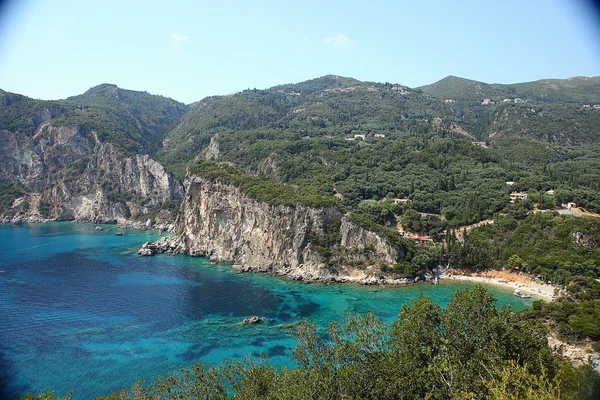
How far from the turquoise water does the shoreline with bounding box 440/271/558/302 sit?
5.86 ft

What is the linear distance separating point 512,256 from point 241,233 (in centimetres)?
3481

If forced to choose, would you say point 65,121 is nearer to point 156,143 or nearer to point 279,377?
point 156,143

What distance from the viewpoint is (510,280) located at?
42.2m

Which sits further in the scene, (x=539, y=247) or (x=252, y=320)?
(x=539, y=247)

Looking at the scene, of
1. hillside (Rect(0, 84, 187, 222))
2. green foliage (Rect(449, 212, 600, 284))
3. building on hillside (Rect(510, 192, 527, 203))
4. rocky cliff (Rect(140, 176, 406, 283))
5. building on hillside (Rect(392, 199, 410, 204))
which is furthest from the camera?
hillside (Rect(0, 84, 187, 222))

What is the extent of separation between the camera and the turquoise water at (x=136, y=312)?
24.1 m

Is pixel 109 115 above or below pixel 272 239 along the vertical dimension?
above

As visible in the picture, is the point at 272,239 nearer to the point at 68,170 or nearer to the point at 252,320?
the point at 252,320

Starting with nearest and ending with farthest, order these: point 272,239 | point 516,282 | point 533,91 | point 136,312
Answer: point 136,312 → point 516,282 → point 272,239 → point 533,91

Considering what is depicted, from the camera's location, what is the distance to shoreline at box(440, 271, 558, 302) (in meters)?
38.2

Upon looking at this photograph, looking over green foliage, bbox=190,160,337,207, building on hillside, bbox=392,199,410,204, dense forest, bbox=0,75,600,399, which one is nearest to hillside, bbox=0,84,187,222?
dense forest, bbox=0,75,600,399

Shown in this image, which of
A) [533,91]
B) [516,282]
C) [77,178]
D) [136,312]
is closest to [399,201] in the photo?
[516,282]

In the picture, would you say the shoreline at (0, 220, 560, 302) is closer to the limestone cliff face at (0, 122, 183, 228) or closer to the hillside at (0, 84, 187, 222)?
the limestone cliff face at (0, 122, 183, 228)

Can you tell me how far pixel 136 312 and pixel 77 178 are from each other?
73.5 meters
